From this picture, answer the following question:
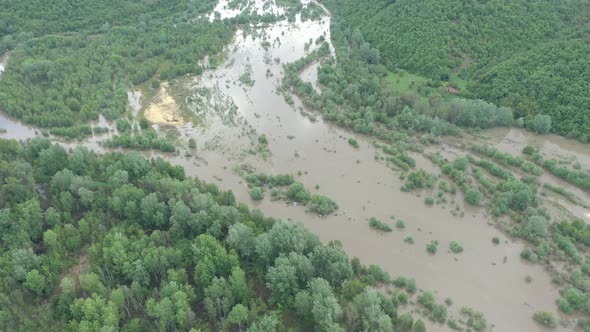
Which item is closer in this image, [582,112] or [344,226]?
[344,226]

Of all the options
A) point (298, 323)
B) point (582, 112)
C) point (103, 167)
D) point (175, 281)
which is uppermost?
point (582, 112)

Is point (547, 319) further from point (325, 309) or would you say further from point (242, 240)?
point (242, 240)

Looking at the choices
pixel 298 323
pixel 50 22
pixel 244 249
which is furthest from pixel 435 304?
pixel 50 22

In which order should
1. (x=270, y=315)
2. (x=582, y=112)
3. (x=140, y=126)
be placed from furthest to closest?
(x=140, y=126), (x=582, y=112), (x=270, y=315)

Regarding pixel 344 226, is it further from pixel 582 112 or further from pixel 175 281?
pixel 582 112

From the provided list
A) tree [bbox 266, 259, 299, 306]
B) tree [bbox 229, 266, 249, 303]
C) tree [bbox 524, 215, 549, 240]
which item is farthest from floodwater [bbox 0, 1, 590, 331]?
tree [bbox 229, 266, 249, 303]

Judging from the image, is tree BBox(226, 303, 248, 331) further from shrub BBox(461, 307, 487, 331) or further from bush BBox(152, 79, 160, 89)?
bush BBox(152, 79, 160, 89)

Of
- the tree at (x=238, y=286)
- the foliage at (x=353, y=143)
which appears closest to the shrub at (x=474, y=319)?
the tree at (x=238, y=286)

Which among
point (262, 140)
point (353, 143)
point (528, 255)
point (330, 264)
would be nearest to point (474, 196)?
point (528, 255)
